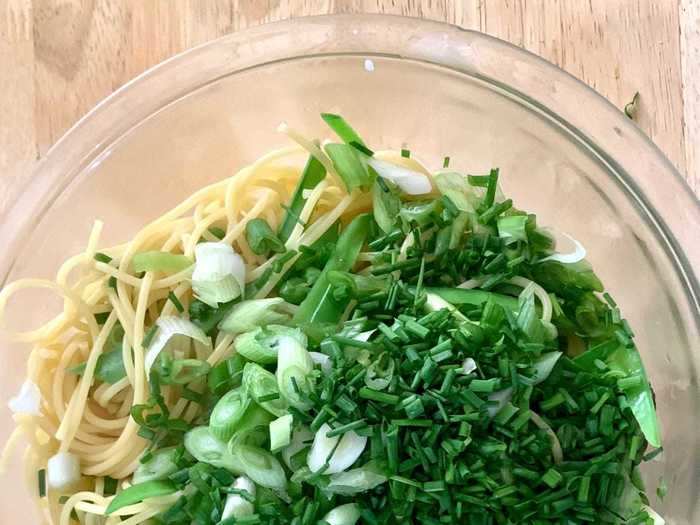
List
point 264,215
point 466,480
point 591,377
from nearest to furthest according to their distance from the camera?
point 466,480 → point 591,377 → point 264,215

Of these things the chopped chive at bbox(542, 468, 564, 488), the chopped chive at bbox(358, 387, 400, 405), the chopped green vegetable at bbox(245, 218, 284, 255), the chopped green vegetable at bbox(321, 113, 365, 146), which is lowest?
the chopped chive at bbox(542, 468, 564, 488)

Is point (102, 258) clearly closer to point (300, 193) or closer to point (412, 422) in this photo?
point (300, 193)

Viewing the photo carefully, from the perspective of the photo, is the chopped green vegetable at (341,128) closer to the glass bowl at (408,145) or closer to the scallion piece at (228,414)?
the glass bowl at (408,145)

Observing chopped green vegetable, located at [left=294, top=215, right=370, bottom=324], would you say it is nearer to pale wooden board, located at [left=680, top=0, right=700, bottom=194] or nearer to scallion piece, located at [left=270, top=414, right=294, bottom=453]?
scallion piece, located at [left=270, top=414, right=294, bottom=453]

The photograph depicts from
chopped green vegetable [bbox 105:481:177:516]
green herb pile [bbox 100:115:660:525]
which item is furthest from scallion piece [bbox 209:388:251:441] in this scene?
chopped green vegetable [bbox 105:481:177:516]

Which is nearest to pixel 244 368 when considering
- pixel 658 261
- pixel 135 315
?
pixel 135 315

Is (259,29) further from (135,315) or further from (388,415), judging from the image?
(388,415)

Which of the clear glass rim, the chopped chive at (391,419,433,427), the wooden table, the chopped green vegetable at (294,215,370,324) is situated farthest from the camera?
the wooden table
